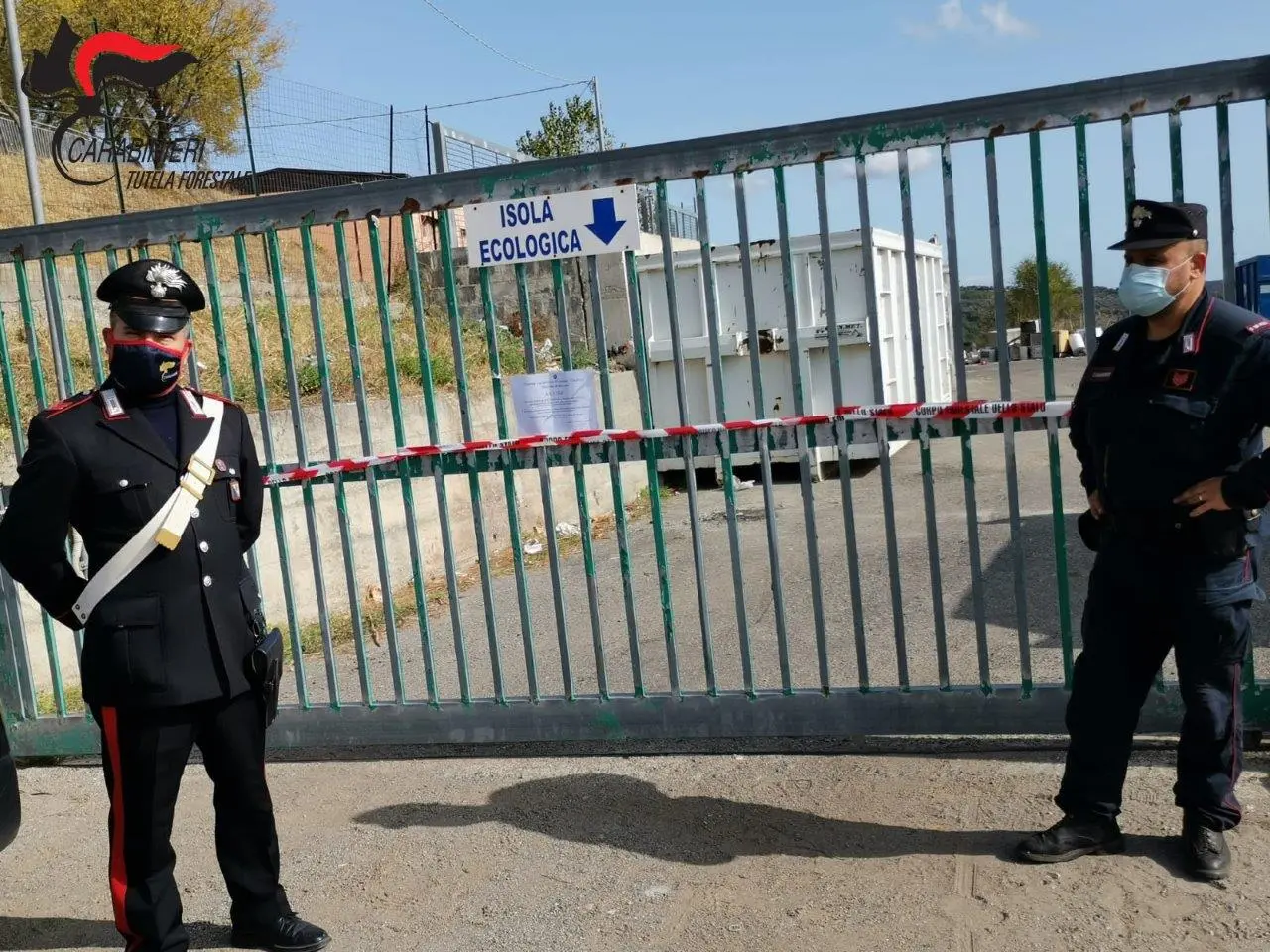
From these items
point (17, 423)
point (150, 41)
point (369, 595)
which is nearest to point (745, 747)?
point (17, 423)

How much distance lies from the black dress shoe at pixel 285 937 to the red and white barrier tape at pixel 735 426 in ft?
6.17

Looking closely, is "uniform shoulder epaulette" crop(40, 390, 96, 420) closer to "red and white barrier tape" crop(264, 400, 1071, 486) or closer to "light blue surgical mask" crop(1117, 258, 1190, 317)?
"red and white barrier tape" crop(264, 400, 1071, 486)

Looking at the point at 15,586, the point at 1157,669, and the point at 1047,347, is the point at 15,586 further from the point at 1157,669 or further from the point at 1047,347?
the point at 1157,669

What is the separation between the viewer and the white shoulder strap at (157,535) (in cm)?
310

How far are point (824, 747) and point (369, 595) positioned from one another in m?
4.40

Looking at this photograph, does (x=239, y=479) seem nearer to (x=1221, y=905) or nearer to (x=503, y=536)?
(x=1221, y=905)

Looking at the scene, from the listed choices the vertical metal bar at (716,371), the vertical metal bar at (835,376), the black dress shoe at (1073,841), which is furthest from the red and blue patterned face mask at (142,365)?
the black dress shoe at (1073,841)

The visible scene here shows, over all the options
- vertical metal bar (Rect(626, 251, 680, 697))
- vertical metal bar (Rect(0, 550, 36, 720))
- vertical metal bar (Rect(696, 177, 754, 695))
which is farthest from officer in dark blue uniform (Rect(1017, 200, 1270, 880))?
vertical metal bar (Rect(0, 550, 36, 720))

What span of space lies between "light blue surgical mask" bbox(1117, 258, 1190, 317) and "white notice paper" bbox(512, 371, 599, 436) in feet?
6.54

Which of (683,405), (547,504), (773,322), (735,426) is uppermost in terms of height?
(773,322)

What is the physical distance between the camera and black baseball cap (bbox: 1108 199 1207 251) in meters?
3.25

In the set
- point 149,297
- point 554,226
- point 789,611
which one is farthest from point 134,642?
point 789,611

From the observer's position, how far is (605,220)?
14.4 ft

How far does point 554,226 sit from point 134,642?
219 cm
